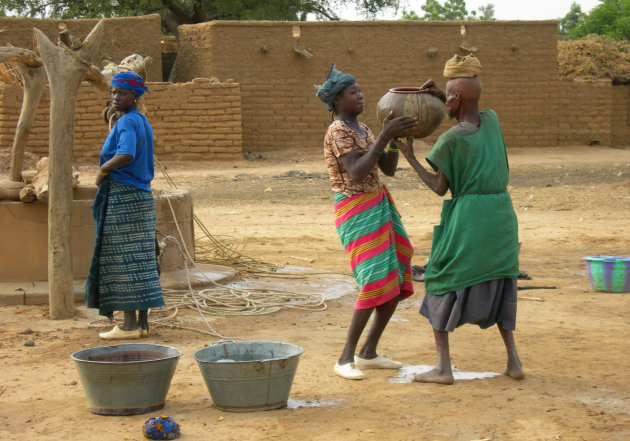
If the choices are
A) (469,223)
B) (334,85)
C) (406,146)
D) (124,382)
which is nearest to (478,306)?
(469,223)

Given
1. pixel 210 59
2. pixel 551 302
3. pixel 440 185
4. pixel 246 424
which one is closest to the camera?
pixel 246 424

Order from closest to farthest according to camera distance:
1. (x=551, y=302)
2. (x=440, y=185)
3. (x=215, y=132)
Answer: (x=440, y=185) → (x=551, y=302) → (x=215, y=132)

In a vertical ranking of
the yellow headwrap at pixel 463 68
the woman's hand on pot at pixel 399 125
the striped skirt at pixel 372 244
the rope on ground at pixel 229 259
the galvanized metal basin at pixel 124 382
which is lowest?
the rope on ground at pixel 229 259

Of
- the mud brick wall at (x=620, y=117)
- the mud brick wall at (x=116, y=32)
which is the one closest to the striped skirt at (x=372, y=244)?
the mud brick wall at (x=116, y=32)

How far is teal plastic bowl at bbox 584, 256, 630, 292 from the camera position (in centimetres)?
661

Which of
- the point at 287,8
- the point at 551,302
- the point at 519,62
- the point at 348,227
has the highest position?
the point at 287,8

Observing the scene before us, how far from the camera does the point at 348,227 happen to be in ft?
14.2

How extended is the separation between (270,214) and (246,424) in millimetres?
8322

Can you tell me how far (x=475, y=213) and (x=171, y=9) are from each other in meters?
23.0

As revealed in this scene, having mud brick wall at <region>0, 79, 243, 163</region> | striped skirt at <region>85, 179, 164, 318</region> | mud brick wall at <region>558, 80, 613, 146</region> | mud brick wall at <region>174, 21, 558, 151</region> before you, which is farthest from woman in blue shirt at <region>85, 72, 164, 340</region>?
mud brick wall at <region>558, 80, 613, 146</region>

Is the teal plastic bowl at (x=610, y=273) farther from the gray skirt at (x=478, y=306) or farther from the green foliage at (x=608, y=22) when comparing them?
the green foliage at (x=608, y=22)

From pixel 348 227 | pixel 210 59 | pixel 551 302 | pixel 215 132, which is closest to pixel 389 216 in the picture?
pixel 348 227

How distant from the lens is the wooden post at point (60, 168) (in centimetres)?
580

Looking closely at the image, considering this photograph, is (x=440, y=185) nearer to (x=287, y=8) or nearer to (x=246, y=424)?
(x=246, y=424)
